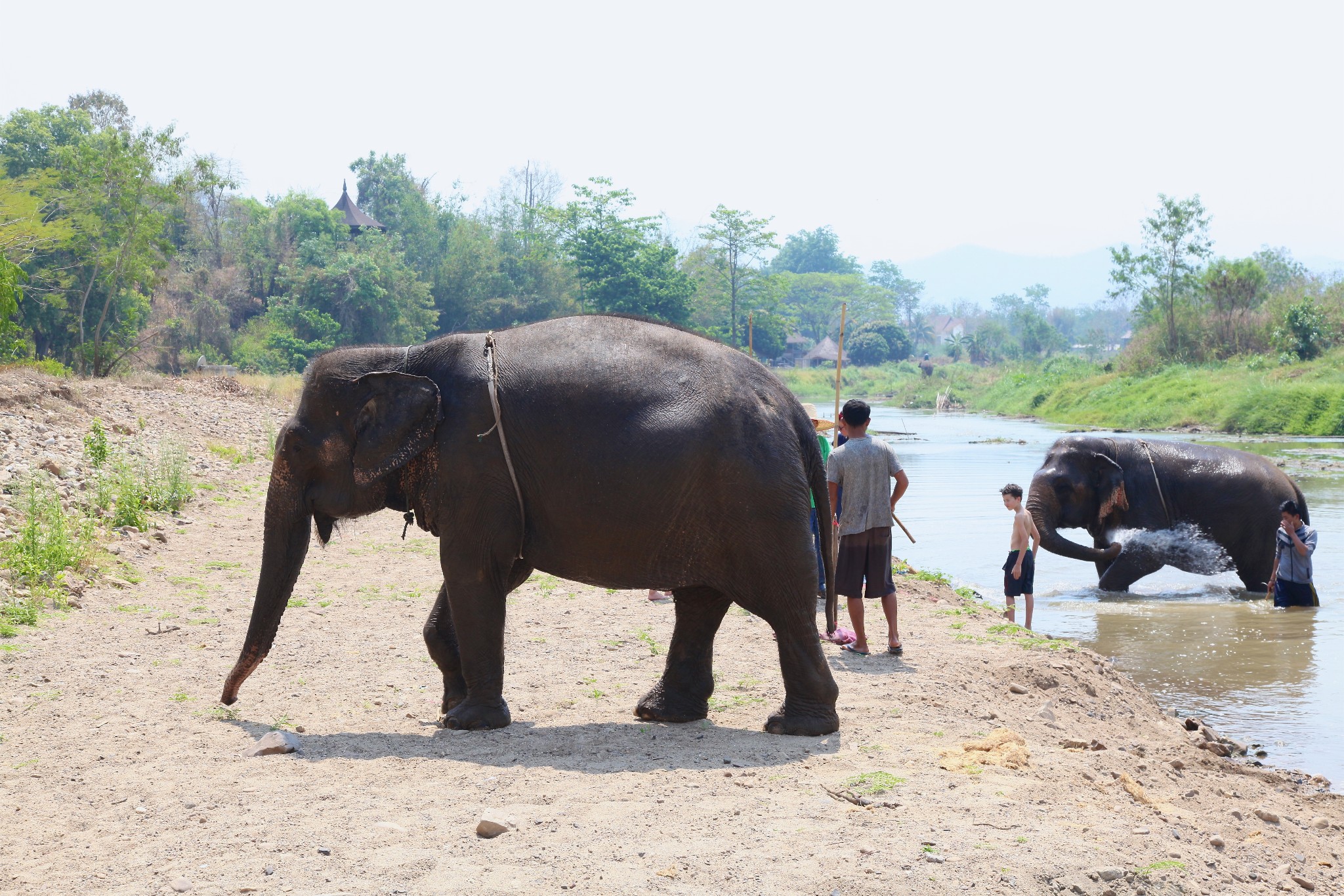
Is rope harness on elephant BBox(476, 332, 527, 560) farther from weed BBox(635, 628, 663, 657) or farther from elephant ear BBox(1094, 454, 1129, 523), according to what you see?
elephant ear BBox(1094, 454, 1129, 523)

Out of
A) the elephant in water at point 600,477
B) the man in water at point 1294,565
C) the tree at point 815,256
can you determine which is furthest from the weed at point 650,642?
the tree at point 815,256

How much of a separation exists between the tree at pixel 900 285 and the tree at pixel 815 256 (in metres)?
12.5

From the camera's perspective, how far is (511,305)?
2689 inches

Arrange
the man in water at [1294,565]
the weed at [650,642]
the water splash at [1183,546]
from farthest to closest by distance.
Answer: the water splash at [1183,546] < the man in water at [1294,565] < the weed at [650,642]

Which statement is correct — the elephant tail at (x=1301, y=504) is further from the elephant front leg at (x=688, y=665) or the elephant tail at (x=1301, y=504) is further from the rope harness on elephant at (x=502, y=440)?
the rope harness on elephant at (x=502, y=440)

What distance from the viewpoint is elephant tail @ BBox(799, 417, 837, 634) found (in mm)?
6008

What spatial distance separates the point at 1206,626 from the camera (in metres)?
11.6

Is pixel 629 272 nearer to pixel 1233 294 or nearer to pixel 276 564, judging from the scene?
pixel 1233 294

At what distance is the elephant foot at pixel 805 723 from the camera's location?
5.82m

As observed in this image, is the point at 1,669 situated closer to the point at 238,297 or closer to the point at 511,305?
the point at 238,297

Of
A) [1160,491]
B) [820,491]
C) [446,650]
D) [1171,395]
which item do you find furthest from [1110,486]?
[1171,395]

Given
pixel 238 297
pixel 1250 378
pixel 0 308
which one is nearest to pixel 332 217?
pixel 238 297

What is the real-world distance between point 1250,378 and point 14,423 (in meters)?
40.4

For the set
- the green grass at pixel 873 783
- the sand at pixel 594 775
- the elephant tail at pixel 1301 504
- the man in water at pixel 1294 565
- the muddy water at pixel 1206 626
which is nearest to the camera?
the sand at pixel 594 775
